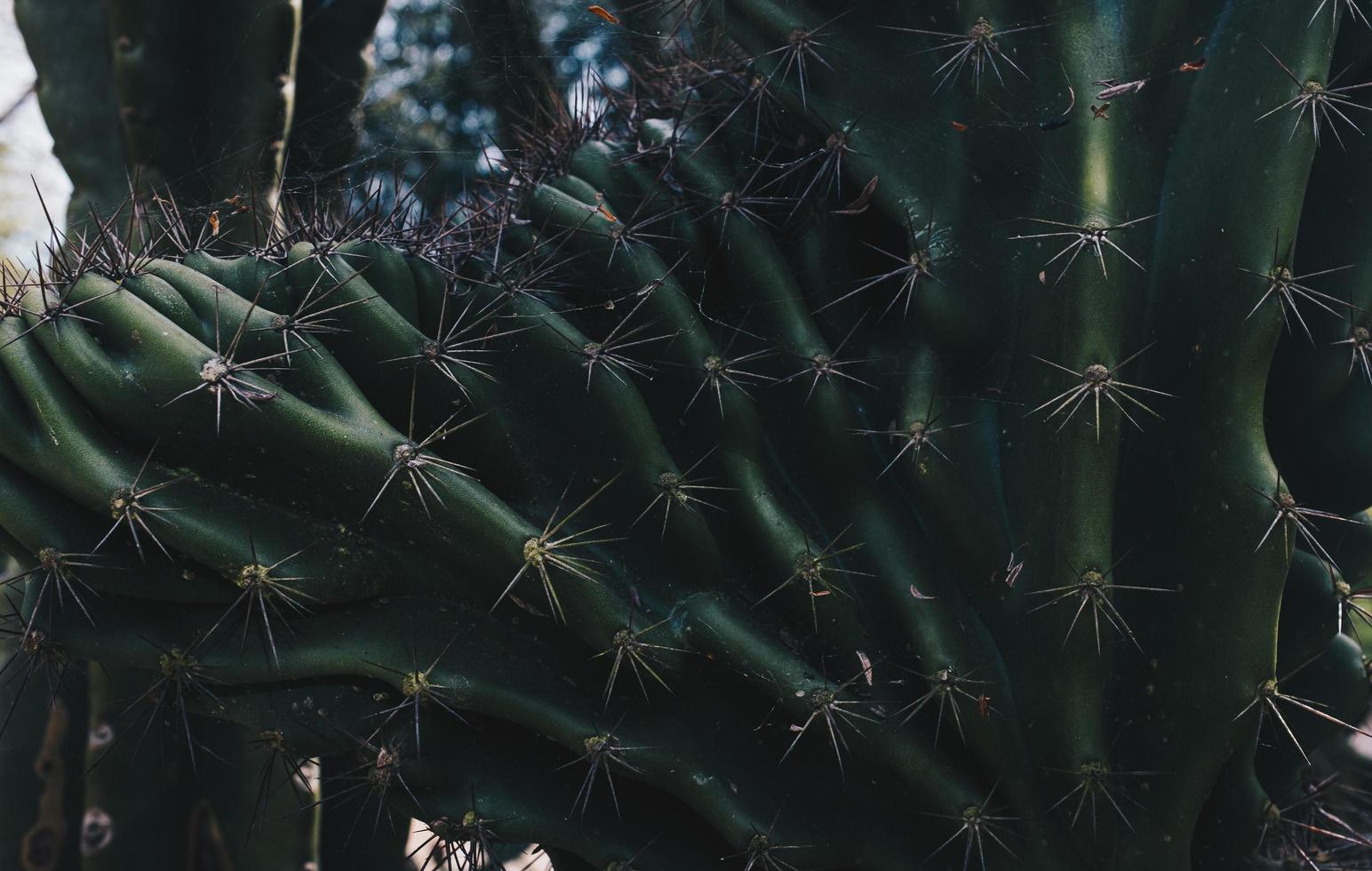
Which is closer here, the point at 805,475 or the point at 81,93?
the point at 805,475

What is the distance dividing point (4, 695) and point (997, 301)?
280 centimetres

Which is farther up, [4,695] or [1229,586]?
[4,695]

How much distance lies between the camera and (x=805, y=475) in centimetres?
223

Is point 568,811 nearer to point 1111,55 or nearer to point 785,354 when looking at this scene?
point 785,354

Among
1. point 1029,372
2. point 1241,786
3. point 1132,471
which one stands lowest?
point 1241,786

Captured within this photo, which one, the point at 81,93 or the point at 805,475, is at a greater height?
the point at 81,93

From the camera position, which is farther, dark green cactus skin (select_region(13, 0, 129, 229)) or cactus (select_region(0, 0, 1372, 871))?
dark green cactus skin (select_region(13, 0, 129, 229))

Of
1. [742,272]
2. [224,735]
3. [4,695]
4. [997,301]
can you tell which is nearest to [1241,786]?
[997,301]

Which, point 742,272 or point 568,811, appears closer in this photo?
point 568,811

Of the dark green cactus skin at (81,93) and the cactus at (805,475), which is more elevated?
the dark green cactus skin at (81,93)

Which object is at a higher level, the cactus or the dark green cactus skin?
the dark green cactus skin

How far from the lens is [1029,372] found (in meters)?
2.09

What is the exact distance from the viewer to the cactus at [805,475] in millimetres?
1918

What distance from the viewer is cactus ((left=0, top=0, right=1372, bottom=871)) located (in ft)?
6.29
